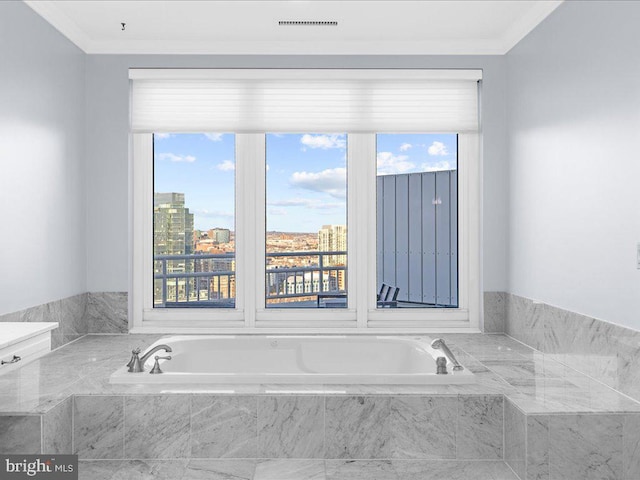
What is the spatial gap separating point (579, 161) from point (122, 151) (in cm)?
296

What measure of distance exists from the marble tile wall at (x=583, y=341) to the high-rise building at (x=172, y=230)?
239cm

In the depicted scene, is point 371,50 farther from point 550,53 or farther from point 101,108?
point 101,108

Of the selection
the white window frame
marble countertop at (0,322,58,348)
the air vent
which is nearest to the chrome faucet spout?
marble countertop at (0,322,58,348)

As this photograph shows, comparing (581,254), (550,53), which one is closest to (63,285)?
(581,254)

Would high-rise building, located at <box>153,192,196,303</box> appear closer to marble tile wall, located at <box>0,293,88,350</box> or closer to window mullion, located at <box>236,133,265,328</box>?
window mullion, located at <box>236,133,265,328</box>

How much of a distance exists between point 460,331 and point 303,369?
1.21 meters

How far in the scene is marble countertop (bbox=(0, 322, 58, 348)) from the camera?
210cm

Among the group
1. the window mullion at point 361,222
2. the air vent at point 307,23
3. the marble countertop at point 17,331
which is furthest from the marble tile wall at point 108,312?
the air vent at point 307,23

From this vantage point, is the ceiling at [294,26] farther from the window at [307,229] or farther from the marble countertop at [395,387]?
the marble countertop at [395,387]

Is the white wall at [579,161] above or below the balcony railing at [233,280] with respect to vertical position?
above

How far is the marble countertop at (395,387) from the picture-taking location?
230cm

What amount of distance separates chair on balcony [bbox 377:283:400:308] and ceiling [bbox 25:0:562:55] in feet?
5.57

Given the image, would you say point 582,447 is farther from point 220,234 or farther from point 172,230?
point 172,230

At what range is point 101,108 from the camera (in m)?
3.79
